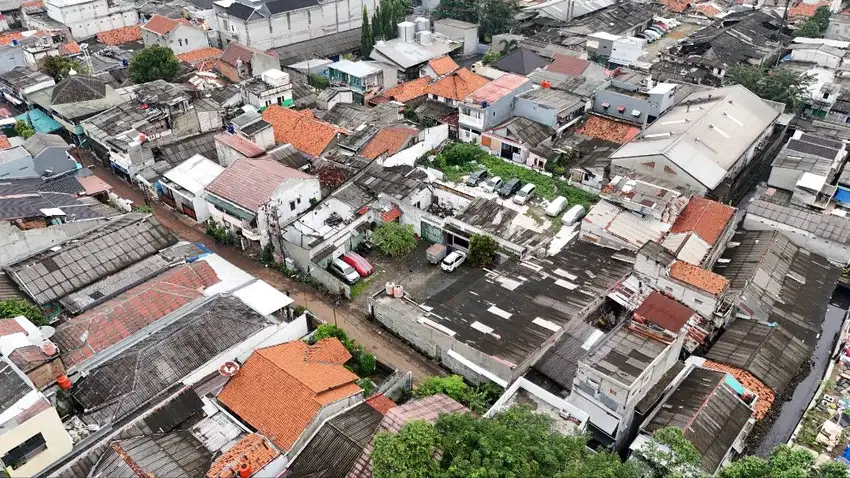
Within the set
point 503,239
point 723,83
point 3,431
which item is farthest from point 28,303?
point 723,83

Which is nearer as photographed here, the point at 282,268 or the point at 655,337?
the point at 655,337

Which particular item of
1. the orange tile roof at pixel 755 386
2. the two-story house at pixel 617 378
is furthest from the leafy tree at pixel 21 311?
the orange tile roof at pixel 755 386

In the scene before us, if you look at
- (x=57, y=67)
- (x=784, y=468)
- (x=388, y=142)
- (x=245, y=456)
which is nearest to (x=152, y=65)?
(x=57, y=67)

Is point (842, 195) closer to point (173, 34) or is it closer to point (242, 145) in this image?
point (242, 145)

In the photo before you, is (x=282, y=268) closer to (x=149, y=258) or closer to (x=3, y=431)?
(x=149, y=258)

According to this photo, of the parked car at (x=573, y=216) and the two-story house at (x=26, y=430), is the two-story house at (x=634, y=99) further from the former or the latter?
the two-story house at (x=26, y=430)
